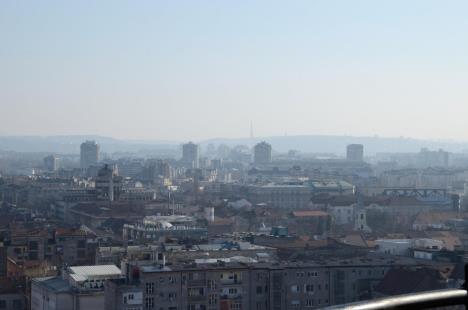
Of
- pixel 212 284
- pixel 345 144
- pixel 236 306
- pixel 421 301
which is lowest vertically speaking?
pixel 236 306

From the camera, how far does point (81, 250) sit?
56.9ft

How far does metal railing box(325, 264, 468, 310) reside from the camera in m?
0.63

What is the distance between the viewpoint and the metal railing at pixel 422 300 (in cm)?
63

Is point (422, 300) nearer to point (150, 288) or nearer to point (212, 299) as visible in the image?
point (150, 288)

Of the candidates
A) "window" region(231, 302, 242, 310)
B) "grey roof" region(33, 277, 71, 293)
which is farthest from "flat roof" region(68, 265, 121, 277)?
"window" region(231, 302, 242, 310)

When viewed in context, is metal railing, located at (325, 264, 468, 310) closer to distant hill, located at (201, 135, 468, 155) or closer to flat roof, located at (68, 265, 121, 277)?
flat roof, located at (68, 265, 121, 277)

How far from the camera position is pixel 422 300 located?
0.67 metres

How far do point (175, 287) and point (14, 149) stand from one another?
110m

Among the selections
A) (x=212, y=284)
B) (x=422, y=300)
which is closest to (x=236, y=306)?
(x=212, y=284)

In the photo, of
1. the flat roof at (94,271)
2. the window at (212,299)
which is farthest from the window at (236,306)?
the flat roof at (94,271)

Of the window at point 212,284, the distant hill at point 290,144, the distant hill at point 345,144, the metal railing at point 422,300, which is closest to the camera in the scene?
the metal railing at point 422,300

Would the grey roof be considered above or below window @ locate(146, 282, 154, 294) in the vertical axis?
below

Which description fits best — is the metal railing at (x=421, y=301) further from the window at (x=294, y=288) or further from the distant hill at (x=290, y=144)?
the distant hill at (x=290, y=144)

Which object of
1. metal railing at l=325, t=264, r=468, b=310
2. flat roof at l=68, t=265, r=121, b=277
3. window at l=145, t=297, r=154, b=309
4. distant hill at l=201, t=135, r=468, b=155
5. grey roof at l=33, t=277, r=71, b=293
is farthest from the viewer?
distant hill at l=201, t=135, r=468, b=155
